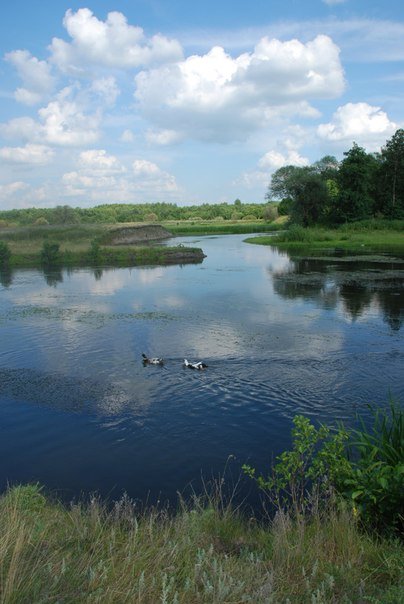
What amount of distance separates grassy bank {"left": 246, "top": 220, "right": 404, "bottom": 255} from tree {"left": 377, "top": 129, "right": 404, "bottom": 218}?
3732 millimetres

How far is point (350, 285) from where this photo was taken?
29.0 meters

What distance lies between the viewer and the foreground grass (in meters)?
3.86

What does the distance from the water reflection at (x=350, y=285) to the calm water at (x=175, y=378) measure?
238 millimetres

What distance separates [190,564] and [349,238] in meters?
55.0

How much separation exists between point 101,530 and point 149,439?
5109 mm

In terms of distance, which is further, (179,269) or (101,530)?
(179,269)

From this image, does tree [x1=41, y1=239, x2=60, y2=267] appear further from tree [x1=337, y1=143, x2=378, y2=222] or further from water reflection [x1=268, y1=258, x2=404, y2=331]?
tree [x1=337, y1=143, x2=378, y2=222]

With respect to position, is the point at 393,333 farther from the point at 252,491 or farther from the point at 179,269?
the point at 179,269

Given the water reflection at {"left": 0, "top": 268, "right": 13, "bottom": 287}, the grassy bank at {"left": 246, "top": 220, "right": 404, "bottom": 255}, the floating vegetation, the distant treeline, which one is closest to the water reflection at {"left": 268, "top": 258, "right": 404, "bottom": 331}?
the floating vegetation

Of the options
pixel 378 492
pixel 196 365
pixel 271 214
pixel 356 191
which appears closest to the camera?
pixel 378 492

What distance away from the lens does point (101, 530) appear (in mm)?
5285

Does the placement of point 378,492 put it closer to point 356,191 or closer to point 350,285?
point 350,285

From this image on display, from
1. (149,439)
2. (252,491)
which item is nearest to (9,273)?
(149,439)

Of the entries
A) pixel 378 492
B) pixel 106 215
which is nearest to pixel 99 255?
pixel 378 492
